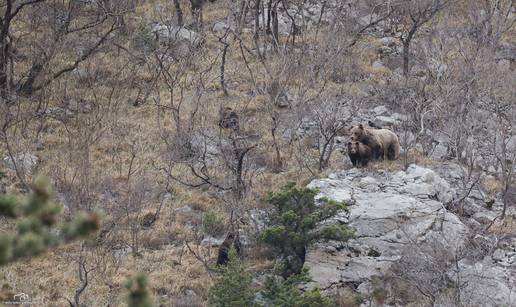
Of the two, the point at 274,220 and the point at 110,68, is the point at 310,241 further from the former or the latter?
the point at 110,68

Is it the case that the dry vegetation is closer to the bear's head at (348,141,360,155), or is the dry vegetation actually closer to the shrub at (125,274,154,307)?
the bear's head at (348,141,360,155)

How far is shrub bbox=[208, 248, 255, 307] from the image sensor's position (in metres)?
9.34

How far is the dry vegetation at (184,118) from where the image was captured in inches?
464

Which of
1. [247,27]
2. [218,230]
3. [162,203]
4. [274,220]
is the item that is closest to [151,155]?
[162,203]

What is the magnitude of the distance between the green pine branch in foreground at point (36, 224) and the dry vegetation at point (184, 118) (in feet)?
24.4

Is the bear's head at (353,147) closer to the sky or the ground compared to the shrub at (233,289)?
closer to the sky

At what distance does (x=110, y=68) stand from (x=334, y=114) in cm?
755

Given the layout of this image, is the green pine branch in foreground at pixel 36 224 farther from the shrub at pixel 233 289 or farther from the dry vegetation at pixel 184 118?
the dry vegetation at pixel 184 118

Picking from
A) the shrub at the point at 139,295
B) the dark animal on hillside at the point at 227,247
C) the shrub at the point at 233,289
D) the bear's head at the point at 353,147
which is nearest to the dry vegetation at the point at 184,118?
the dark animal on hillside at the point at 227,247

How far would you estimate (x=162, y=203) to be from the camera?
13.6 meters

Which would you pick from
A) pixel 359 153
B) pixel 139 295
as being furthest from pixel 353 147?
pixel 139 295

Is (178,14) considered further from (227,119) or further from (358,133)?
(358,133)

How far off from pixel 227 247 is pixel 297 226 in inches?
46.1

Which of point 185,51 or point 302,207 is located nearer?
point 302,207
